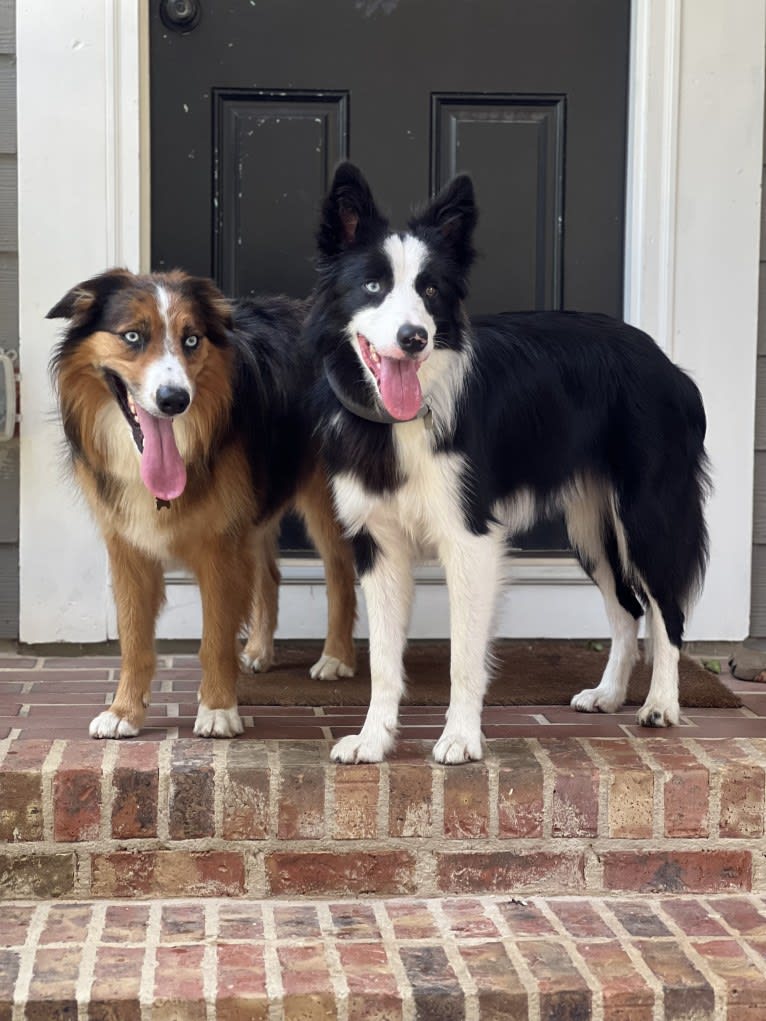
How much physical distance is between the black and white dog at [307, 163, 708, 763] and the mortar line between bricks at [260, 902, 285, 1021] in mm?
377

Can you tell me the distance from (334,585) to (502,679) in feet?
1.76

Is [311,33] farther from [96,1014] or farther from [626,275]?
[96,1014]

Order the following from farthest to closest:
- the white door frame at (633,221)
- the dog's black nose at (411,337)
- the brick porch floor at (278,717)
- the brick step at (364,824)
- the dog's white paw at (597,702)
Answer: the white door frame at (633,221)
the dog's white paw at (597,702)
the brick porch floor at (278,717)
the brick step at (364,824)
the dog's black nose at (411,337)

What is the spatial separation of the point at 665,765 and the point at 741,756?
0.19 metres

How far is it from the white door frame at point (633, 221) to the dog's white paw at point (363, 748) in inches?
45.4

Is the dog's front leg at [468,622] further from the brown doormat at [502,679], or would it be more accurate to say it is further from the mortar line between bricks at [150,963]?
the mortar line between bricks at [150,963]

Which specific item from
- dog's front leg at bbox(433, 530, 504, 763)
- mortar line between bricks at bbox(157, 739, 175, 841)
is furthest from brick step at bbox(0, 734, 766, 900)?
dog's front leg at bbox(433, 530, 504, 763)

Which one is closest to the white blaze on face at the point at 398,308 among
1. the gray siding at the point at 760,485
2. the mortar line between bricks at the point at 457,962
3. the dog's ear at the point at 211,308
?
the dog's ear at the point at 211,308

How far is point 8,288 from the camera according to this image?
140 inches

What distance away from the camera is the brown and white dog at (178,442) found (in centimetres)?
263

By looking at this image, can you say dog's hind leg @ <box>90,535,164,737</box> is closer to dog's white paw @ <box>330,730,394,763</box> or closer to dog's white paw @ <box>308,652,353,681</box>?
dog's white paw @ <box>330,730,394,763</box>

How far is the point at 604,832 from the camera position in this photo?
2.60 m

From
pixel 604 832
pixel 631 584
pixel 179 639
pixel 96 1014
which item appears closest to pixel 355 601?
pixel 179 639

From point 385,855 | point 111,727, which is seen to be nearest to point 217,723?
point 111,727
